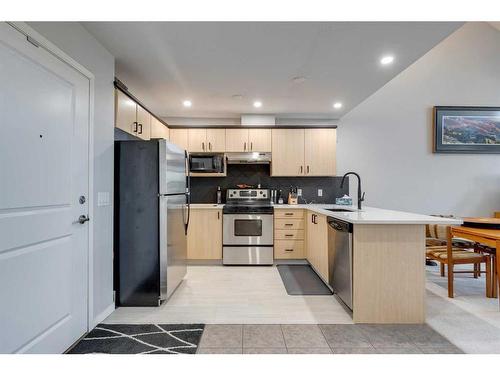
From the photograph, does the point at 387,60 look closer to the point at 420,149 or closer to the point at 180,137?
the point at 420,149

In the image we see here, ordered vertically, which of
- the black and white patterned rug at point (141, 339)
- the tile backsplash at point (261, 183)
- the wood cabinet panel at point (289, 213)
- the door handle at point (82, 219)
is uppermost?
the tile backsplash at point (261, 183)

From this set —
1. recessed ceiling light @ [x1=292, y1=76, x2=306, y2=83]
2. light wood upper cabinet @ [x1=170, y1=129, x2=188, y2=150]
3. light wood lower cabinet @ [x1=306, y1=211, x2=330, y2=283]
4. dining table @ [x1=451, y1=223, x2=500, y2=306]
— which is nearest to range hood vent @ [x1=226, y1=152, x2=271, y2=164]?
light wood upper cabinet @ [x1=170, y1=129, x2=188, y2=150]

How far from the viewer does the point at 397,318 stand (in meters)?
2.13

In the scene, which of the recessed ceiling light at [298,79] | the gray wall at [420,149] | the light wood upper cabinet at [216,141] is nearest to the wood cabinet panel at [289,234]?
the gray wall at [420,149]

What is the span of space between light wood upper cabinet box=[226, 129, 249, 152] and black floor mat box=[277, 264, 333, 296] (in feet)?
6.52

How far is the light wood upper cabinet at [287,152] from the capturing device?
13.9ft

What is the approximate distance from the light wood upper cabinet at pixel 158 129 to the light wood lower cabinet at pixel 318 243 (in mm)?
2437

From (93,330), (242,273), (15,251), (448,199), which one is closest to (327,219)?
(242,273)

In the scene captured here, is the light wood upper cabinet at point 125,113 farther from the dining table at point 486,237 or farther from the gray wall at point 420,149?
the dining table at point 486,237

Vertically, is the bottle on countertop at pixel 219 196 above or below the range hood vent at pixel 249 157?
below

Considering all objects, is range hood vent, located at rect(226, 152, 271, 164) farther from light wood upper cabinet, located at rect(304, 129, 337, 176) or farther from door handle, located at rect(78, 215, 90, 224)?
door handle, located at rect(78, 215, 90, 224)

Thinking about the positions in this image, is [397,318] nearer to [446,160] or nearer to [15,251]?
[15,251]
